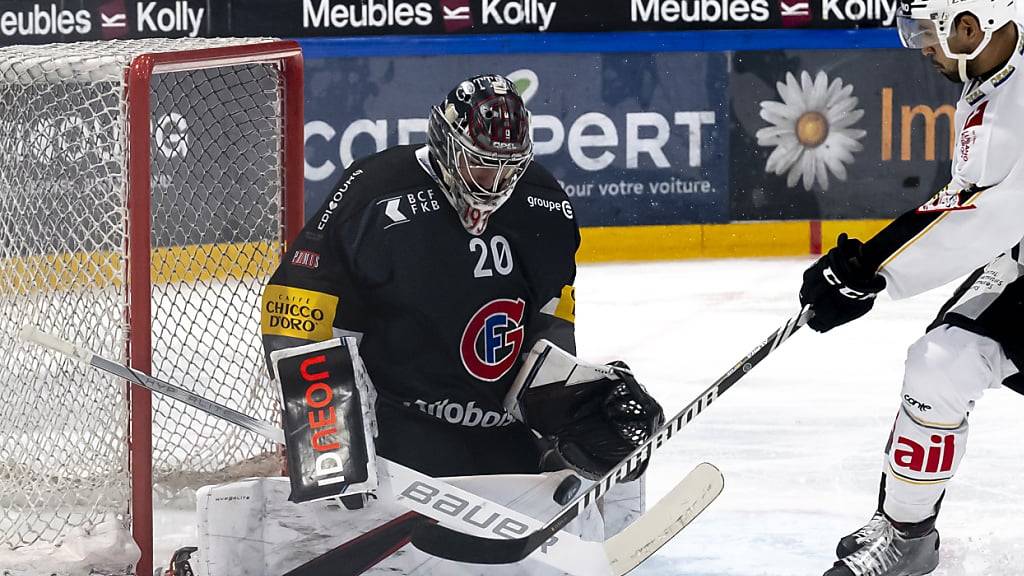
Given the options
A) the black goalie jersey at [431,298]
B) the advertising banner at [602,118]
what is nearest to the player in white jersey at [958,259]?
the black goalie jersey at [431,298]

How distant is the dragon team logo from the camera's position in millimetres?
2352

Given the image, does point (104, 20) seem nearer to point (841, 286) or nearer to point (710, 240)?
point (710, 240)

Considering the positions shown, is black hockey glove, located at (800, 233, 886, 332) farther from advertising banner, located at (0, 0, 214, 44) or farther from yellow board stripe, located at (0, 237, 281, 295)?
advertising banner, located at (0, 0, 214, 44)

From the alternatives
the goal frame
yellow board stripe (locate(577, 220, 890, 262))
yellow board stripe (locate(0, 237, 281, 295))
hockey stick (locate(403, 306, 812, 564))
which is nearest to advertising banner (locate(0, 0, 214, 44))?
yellow board stripe (locate(577, 220, 890, 262))

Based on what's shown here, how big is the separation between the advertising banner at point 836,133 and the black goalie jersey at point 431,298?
3.53 m

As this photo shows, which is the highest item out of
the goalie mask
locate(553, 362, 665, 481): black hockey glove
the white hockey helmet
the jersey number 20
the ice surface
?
the white hockey helmet

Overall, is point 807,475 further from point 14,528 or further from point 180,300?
point 14,528

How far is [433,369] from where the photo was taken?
7.73 ft

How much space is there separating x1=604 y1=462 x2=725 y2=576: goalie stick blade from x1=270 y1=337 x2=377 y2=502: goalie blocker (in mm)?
452

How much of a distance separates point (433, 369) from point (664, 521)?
418 mm

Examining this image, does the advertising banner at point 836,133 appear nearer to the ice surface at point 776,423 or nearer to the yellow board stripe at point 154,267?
the ice surface at point 776,423

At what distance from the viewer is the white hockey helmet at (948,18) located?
7.43 feet

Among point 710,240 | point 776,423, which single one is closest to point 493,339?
point 776,423

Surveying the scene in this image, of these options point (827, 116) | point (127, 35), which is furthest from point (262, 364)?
point (827, 116)
